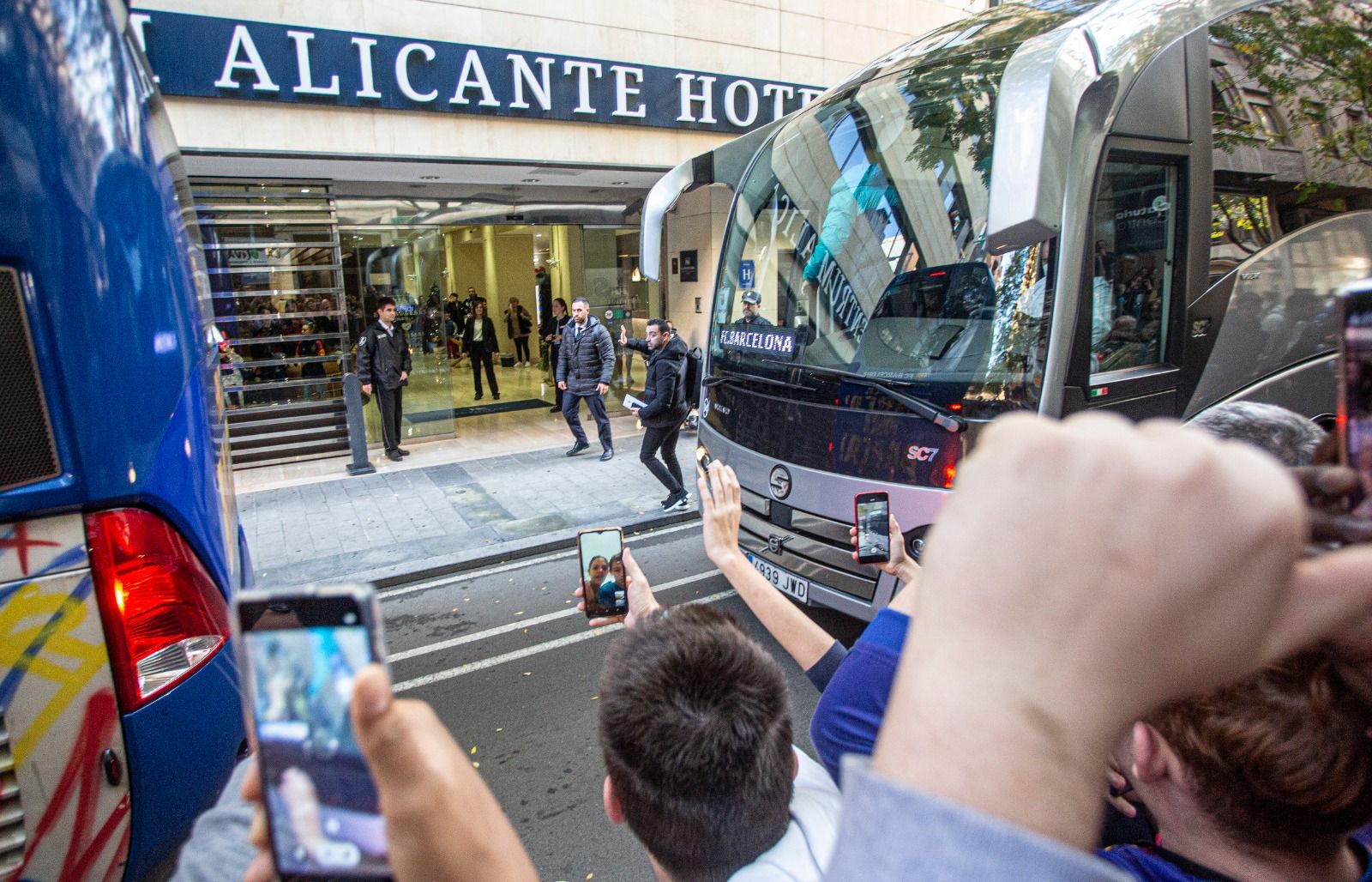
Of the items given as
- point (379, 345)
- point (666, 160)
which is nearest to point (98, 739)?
point (379, 345)

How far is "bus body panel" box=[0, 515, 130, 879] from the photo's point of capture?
221cm

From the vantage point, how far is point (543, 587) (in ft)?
21.4

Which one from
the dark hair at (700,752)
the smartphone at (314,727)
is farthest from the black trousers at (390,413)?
the smartphone at (314,727)

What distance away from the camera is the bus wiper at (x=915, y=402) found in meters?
4.06

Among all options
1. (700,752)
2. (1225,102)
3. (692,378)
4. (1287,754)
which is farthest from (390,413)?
(1287,754)

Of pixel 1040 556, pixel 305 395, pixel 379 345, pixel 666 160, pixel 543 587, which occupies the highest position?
pixel 666 160

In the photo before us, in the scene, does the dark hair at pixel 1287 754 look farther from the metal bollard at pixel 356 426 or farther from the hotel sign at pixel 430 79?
the hotel sign at pixel 430 79

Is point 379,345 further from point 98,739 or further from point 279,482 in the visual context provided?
point 98,739

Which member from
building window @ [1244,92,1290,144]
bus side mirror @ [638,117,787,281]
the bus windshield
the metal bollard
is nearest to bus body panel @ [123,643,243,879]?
the bus windshield

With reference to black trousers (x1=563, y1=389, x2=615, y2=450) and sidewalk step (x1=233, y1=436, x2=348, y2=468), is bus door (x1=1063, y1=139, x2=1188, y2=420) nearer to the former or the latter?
black trousers (x1=563, y1=389, x2=615, y2=450)

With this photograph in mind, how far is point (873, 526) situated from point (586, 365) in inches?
288

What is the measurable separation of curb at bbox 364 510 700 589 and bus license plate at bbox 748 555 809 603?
7.89 feet

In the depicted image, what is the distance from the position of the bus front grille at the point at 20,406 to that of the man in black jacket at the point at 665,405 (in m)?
5.94

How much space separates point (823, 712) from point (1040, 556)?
4.38ft
